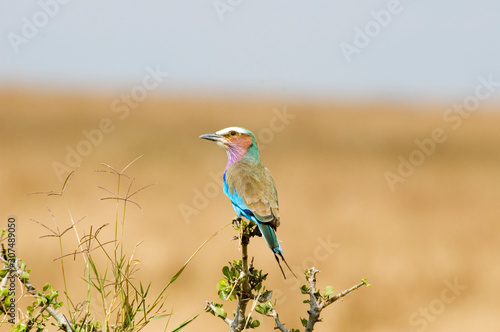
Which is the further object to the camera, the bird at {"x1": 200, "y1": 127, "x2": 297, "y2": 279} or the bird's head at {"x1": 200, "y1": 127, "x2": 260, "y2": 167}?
the bird's head at {"x1": 200, "y1": 127, "x2": 260, "y2": 167}

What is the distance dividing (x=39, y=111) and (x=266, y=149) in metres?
8.43

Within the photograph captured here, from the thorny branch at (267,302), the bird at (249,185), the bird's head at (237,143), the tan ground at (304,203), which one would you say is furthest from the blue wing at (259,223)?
the tan ground at (304,203)

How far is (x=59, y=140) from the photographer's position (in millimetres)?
18031

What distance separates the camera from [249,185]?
4645 mm

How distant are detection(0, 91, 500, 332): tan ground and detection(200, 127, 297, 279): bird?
2956 millimetres

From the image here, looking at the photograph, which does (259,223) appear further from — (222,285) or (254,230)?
(222,285)

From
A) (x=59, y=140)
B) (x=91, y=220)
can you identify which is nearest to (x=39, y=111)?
(x=59, y=140)

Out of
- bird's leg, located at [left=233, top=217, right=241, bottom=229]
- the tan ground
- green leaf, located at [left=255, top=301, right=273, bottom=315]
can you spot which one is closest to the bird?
bird's leg, located at [left=233, top=217, right=241, bottom=229]

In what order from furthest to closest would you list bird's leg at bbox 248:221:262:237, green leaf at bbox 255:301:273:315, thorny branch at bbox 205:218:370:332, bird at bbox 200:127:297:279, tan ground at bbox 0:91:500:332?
tan ground at bbox 0:91:500:332 < bird at bbox 200:127:297:279 < bird's leg at bbox 248:221:262:237 < green leaf at bbox 255:301:273:315 < thorny branch at bbox 205:218:370:332

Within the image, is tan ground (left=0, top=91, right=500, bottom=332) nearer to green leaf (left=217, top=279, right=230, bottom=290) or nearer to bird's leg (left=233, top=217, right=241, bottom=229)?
bird's leg (left=233, top=217, right=241, bottom=229)

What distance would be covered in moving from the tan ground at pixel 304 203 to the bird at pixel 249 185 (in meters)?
2.96

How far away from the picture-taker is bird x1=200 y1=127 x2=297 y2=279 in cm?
416

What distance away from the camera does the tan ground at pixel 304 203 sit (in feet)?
31.1

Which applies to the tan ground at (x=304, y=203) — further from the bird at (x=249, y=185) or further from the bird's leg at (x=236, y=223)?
the bird's leg at (x=236, y=223)
